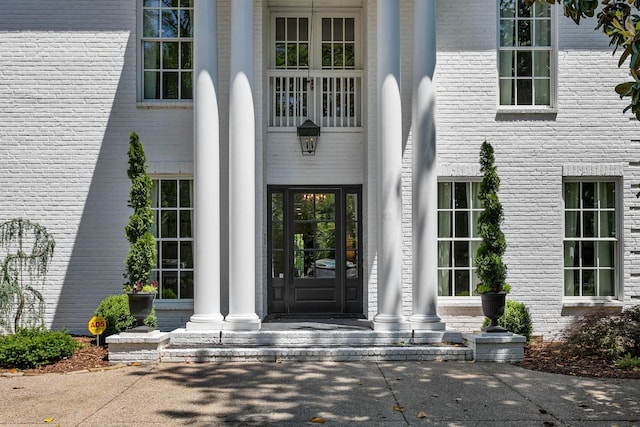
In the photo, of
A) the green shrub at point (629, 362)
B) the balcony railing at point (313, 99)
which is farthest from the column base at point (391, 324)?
the balcony railing at point (313, 99)

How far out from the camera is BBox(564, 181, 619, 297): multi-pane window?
11539 millimetres

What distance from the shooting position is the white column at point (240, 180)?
387 inches

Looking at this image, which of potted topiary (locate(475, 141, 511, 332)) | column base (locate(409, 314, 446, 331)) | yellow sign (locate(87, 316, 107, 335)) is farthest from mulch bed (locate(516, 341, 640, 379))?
yellow sign (locate(87, 316, 107, 335))

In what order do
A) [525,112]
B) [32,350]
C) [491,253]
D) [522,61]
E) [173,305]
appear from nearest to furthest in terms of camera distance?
[32,350]
[491,253]
[173,305]
[525,112]
[522,61]

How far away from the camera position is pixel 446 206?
11.6 m

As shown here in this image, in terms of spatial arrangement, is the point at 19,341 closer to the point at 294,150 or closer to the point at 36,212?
the point at 36,212

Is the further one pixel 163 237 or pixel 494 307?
pixel 163 237

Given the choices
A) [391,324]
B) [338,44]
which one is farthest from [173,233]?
[338,44]

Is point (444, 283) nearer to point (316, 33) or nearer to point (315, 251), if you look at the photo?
point (315, 251)

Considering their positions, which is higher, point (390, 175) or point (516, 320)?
point (390, 175)

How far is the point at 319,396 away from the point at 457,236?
5.28m

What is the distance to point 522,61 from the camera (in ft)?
38.1

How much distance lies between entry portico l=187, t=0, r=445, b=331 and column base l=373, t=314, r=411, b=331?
16mm

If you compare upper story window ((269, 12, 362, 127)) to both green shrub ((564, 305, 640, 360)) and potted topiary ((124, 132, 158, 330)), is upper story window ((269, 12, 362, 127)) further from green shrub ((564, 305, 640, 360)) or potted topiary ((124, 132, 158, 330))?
green shrub ((564, 305, 640, 360))
